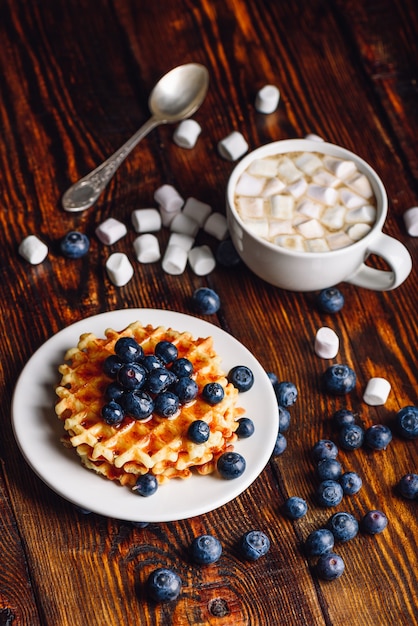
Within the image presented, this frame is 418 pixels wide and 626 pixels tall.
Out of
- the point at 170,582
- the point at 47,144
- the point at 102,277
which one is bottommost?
the point at 170,582

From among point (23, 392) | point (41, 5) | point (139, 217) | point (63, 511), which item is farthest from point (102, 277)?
point (41, 5)

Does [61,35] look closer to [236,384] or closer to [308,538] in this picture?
[236,384]

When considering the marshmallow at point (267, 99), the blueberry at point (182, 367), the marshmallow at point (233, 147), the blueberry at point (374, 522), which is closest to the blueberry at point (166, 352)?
the blueberry at point (182, 367)

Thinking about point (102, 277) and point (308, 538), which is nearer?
point (308, 538)

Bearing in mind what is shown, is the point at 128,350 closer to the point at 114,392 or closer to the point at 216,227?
the point at 114,392

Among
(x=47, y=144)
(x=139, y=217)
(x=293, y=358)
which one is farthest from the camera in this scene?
(x=47, y=144)

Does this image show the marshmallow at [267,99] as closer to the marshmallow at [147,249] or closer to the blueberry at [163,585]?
the marshmallow at [147,249]

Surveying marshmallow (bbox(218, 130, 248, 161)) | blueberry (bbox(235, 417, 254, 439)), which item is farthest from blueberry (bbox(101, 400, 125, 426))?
marshmallow (bbox(218, 130, 248, 161))
